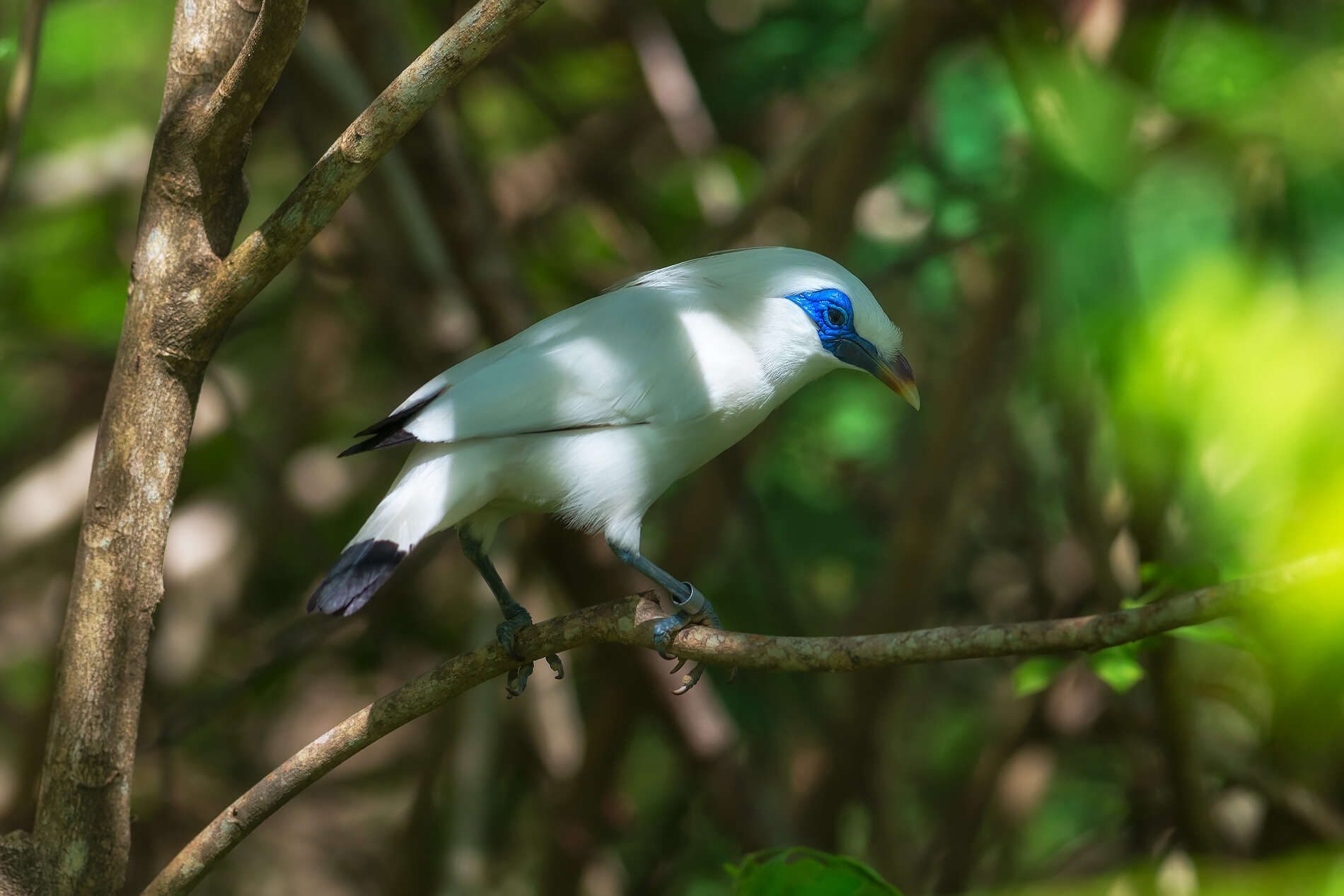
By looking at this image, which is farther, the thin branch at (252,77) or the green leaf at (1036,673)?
the green leaf at (1036,673)

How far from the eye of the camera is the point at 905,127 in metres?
5.35

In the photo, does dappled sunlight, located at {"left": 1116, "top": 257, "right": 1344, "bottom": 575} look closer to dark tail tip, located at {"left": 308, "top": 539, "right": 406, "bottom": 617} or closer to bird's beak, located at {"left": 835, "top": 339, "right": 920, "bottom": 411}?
dark tail tip, located at {"left": 308, "top": 539, "right": 406, "bottom": 617}

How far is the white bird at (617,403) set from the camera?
7.67ft

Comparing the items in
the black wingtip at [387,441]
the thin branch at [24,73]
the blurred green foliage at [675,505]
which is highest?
the thin branch at [24,73]

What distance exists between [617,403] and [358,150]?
2.79ft

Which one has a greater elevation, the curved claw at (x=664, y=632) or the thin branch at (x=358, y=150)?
the thin branch at (x=358, y=150)

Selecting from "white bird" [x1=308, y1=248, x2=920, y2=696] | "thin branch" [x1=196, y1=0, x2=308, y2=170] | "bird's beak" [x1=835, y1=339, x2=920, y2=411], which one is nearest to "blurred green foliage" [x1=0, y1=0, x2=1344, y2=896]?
"bird's beak" [x1=835, y1=339, x2=920, y2=411]

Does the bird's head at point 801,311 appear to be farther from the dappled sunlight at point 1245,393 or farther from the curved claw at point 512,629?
the dappled sunlight at point 1245,393

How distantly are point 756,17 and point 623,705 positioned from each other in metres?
3.23

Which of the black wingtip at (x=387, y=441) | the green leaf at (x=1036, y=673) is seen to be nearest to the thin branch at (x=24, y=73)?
the black wingtip at (x=387, y=441)

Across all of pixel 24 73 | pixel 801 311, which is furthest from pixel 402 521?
pixel 24 73

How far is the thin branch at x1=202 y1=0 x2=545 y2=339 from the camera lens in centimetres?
176

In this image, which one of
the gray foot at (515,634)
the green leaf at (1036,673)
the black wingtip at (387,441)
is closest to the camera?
the green leaf at (1036,673)

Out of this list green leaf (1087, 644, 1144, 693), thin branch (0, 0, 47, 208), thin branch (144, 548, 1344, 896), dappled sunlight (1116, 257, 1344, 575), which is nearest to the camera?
dappled sunlight (1116, 257, 1344, 575)
